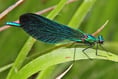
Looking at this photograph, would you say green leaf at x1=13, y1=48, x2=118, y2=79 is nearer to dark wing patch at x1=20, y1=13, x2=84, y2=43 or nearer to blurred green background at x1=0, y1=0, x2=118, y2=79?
dark wing patch at x1=20, y1=13, x2=84, y2=43

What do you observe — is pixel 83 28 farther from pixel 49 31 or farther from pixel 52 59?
pixel 52 59

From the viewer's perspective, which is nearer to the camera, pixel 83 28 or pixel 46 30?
pixel 46 30

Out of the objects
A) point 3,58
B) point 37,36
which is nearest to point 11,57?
point 3,58

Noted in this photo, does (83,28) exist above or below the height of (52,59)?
below

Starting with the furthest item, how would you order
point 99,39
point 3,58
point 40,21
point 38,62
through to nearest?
point 3,58 → point 99,39 → point 40,21 → point 38,62

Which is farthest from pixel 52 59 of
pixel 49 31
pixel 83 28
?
pixel 83 28

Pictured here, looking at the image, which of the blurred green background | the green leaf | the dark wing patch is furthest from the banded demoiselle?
the blurred green background

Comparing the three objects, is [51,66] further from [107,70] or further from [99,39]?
[107,70]
